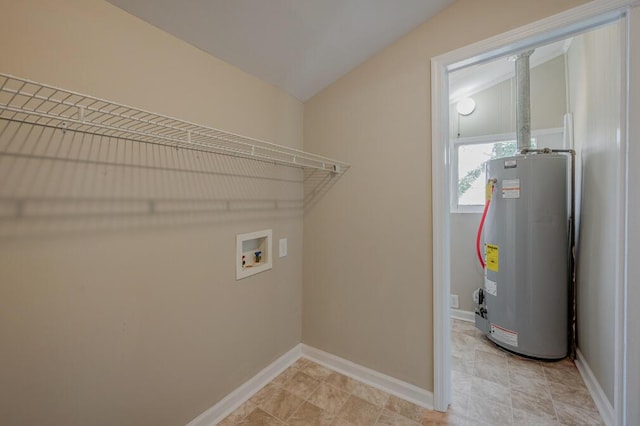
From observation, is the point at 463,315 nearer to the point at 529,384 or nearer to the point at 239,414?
the point at 529,384

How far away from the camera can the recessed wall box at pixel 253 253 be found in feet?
5.24

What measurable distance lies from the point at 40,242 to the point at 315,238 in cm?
148

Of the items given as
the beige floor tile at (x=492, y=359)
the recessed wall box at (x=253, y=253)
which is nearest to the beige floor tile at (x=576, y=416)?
the beige floor tile at (x=492, y=359)

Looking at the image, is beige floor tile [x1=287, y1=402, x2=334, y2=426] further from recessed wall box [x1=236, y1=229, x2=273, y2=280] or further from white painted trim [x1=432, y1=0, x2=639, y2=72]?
white painted trim [x1=432, y1=0, x2=639, y2=72]

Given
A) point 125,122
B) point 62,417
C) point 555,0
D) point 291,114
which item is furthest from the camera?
point 291,114

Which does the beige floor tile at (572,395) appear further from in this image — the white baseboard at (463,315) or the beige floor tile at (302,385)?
the beige floor tile at (302,385)

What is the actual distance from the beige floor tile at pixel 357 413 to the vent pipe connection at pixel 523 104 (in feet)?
7.37

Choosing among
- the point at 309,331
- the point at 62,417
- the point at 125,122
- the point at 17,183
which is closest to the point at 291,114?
the point at 125,122

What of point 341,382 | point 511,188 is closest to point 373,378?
point 341,382

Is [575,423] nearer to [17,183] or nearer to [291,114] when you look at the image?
[291,114]

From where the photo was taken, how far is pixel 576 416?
149 centimetres

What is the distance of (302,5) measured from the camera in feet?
4.15

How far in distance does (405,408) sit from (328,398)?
1.54ft

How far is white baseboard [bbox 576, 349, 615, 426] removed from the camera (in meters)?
1.43
